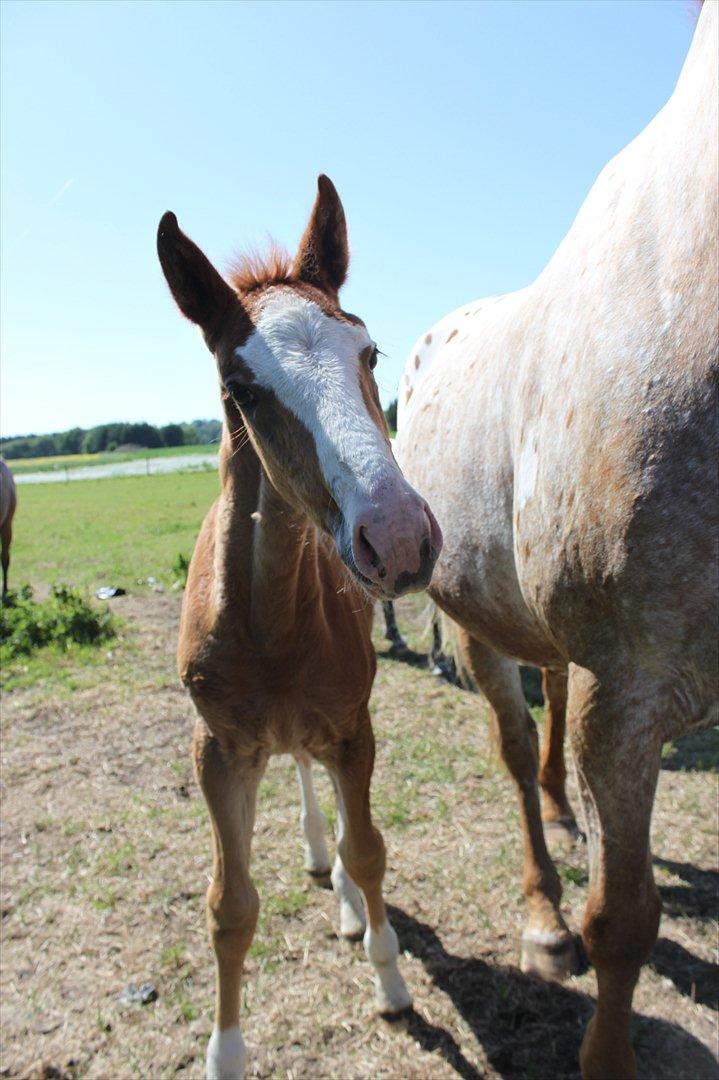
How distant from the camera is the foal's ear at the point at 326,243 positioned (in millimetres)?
2135

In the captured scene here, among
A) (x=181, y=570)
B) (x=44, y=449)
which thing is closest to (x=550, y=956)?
(x=181, y=570)

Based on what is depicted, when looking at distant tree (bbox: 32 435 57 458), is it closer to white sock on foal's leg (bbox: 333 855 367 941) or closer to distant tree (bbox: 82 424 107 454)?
distant tree (bbox: 82 424 107 454)

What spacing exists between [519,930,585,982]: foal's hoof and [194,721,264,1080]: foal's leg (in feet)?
3.36

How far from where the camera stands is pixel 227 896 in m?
2.27

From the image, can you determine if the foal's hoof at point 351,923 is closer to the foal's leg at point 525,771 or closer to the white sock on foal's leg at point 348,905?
the white sock on foal's leg at point 348,905

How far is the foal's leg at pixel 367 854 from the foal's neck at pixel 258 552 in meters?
0.44

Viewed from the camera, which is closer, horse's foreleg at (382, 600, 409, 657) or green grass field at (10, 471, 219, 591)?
horse's foreleg at (382, 600, 409, 657)

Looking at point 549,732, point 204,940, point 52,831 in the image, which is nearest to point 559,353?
point 549,732

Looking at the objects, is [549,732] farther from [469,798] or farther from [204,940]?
[204,940]

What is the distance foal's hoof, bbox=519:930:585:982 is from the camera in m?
2.60

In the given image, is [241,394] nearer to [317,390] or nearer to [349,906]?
[317,390]

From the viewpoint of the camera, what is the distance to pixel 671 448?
145 cm

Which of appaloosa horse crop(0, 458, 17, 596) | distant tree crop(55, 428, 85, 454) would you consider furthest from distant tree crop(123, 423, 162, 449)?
appaloosa horse crop(0, 458, 17, 596)

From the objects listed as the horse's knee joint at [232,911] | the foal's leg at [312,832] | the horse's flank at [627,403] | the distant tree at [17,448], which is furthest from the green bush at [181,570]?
the distant tree at [17,448]
